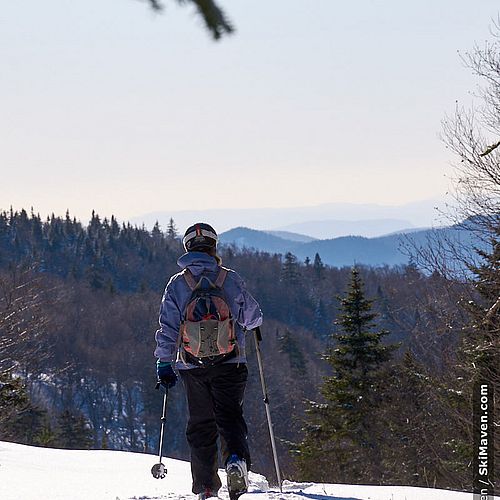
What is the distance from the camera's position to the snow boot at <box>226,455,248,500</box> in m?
4.93

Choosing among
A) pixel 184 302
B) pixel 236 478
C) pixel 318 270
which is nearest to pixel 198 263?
pixel 184 302

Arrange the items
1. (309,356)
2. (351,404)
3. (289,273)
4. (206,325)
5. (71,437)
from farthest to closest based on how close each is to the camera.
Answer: (289,273) → (309,356) → (71,437) → (351,404) → (206,325)

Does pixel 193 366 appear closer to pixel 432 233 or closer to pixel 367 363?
pixel 432 233

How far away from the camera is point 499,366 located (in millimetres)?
13938

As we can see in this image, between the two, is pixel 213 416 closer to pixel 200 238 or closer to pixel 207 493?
pixel 207 493

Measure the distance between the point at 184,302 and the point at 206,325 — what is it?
9.5 inches

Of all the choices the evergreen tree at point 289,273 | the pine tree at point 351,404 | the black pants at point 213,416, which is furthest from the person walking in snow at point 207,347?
the evergreen tree at point 289,273

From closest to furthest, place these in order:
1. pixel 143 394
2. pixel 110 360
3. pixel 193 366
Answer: pixel 193 366 → pixel 143 394 → pixel 110 360

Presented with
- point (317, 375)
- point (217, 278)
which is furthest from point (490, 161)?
point (317, 375)

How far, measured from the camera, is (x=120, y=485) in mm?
7363

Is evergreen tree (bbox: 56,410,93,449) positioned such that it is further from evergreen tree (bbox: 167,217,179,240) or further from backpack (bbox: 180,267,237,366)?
evergreen tree (bbox: 167,217,179,240)

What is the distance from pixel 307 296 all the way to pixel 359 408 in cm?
10807

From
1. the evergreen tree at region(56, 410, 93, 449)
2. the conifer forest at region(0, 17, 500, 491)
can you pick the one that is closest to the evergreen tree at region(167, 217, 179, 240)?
the conifer forest at region(0, 17, 500, 491)

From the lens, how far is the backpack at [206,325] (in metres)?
5.10
